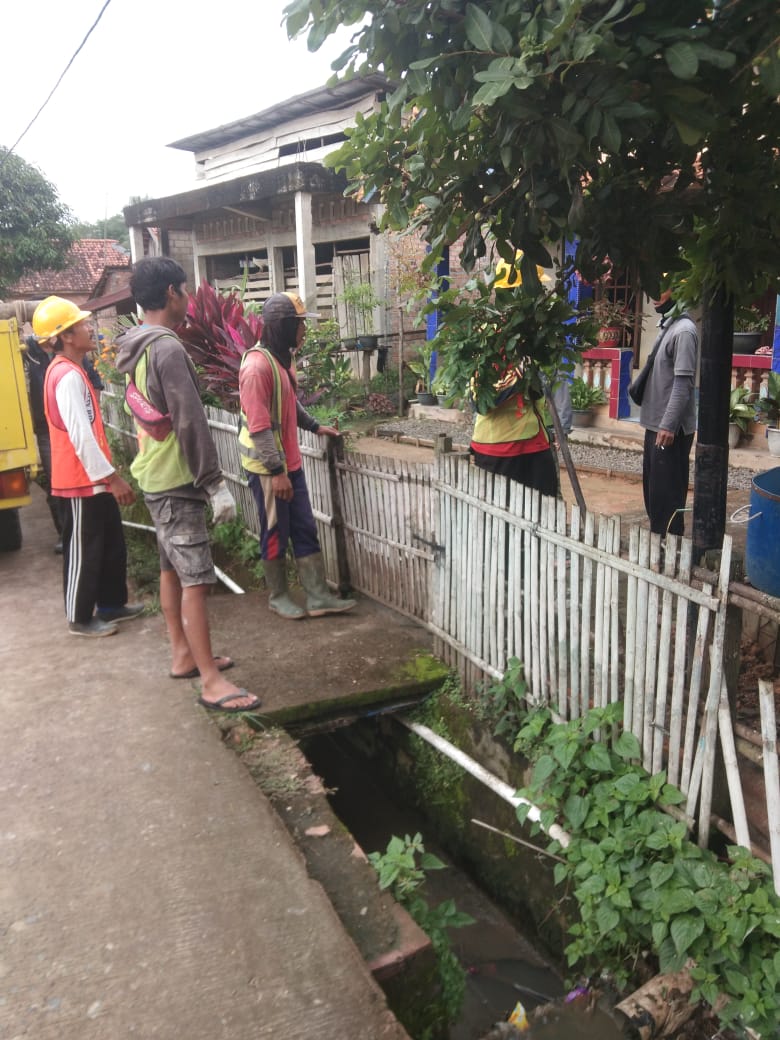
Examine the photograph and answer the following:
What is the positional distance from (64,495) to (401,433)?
21.4ft

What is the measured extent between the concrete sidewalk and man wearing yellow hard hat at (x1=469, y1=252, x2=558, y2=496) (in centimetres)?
211

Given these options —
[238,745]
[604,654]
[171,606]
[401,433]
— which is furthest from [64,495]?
[401,433]

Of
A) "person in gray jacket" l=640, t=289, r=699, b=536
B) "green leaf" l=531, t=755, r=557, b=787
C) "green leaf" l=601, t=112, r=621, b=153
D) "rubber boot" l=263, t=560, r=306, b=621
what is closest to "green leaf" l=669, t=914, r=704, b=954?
"green leaf" l=531, t=755, r=557, b=787

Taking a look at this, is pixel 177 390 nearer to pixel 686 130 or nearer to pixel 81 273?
pixel 686 130

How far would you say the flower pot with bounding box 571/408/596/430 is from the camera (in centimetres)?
970

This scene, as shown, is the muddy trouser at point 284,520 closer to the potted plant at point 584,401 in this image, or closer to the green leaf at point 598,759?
the green leaf at point 598,759

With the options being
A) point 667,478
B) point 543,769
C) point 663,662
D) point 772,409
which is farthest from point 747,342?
point 543,769

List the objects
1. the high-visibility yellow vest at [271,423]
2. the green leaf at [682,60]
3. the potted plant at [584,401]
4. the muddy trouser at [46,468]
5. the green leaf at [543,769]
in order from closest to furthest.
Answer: the green leaf at [682,60] < the green leaf at [543,769] < the high-visibility yellow vest at [271,423] < the muddy trouser at [46,468] < the potted plant at [584,401]

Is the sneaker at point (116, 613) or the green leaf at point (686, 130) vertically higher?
the green leaf at point (686, 130)

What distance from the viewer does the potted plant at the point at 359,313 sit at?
42.6ft

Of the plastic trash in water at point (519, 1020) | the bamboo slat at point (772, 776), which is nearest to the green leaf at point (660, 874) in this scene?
the bamboo slat at point (772, 776)

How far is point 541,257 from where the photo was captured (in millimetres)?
2643

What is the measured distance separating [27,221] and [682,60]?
20.1m

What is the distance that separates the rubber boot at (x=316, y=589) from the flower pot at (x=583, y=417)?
18.3ft
